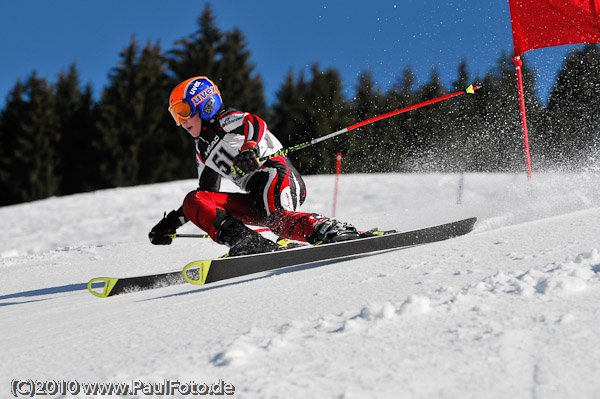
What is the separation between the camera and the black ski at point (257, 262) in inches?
127

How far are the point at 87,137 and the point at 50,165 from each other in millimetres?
2420

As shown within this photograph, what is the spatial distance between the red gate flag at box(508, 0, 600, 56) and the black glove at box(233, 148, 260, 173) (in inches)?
143

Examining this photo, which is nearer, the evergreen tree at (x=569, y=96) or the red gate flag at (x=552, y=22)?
the red gate flag at (x=552, y=22)

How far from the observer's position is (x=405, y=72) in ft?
80.1

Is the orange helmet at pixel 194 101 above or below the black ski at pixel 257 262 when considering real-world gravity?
above

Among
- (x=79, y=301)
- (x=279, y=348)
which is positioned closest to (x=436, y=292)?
(x=279, y=348)

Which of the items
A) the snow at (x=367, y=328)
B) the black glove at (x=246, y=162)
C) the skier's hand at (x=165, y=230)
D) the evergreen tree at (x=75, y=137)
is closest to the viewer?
the snow at (x=367, y=328)

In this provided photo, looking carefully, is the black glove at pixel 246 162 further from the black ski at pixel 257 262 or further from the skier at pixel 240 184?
the black ski at pixel 257 262

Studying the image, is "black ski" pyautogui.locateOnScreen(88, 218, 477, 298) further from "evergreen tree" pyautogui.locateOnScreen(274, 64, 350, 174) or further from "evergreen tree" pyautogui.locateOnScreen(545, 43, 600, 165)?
"evergreen tree" pyautogui.locateOnScreen(274, 64, 350, 174)

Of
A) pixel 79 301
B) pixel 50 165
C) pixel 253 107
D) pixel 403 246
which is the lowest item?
pixel 79 301

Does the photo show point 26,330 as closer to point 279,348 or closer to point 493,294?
point 279,348

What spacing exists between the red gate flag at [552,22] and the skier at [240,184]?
3.27 meters

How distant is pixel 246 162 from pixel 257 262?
658 millimetres

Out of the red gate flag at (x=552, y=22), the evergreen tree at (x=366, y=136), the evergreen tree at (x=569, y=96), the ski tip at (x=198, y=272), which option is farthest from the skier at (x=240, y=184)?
the evergreen tree at (x=366, y=136)
